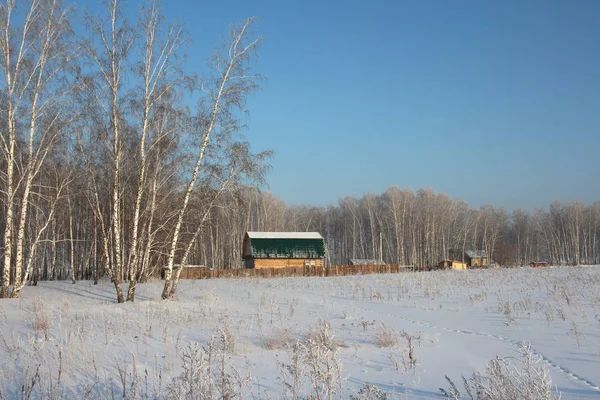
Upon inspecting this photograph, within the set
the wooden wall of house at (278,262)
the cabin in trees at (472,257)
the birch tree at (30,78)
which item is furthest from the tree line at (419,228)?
the birch tree at (30,78)

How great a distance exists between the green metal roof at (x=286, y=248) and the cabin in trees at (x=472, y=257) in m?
26.6

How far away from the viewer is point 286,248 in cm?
4453

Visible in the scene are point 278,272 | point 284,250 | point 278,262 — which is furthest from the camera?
point 278,262

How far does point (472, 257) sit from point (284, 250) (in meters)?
31.3

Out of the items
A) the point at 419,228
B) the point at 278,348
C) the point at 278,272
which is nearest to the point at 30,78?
the point at 278,348

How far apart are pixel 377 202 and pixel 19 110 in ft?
187

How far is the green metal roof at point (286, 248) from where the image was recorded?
144 feet

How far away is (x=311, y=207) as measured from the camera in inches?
3137

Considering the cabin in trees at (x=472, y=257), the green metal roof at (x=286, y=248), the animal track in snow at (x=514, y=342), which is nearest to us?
the animal track in snow at (x=514, y=342)

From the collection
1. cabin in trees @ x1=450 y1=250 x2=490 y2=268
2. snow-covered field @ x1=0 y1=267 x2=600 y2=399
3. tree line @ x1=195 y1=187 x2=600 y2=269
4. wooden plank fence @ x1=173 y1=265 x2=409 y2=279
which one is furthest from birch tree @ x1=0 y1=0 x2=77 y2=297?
cabin in trees @ x1=450 y1=250 x2=490 y2=268

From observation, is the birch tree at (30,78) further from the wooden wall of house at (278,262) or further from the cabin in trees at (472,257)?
the cabin in trees at (472,257)

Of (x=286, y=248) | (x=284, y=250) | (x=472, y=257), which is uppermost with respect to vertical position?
(x=286, y=248)

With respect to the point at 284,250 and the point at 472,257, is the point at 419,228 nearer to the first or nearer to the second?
the point at 472,257

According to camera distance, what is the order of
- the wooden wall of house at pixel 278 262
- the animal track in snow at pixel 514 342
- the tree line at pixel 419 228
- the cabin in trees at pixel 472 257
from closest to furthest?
the animal track in snow at pixel 514 342, the wooden wall of house at pixel 278 262, the tree line at pixel 419 228, the cabin in trees at pixel 472 257
